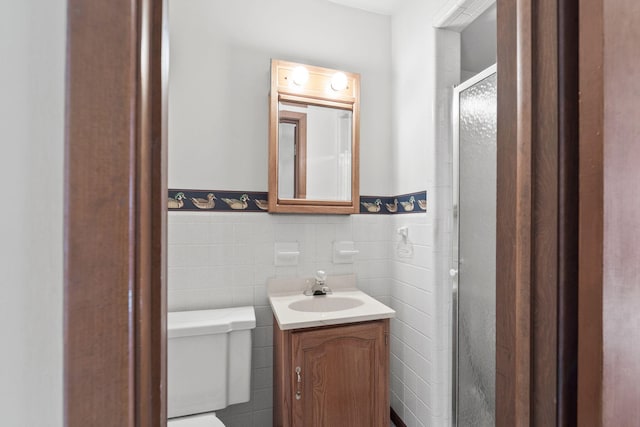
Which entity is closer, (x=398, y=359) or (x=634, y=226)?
(x=634, y=226)

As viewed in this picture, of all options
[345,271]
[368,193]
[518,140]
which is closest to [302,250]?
[345,271]

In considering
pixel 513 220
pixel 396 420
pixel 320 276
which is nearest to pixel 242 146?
pixel 320 276

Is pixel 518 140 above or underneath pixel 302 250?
above

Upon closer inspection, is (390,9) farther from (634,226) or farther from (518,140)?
(634,226)

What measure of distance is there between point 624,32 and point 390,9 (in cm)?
170

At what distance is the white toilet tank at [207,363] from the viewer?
3.96ft

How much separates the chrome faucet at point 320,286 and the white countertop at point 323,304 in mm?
24

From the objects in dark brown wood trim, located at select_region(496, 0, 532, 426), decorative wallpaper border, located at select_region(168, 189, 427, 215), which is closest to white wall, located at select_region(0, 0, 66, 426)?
dark brown wood trim, located at select_region(496, 0, 532, 426)

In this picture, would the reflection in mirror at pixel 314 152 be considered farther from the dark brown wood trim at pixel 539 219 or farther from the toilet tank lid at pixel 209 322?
the dark brown wood trim at pixel 539 219

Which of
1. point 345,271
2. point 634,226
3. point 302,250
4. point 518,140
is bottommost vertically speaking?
point 345,271

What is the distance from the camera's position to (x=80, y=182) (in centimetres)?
26

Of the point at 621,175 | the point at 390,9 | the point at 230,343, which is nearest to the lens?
the point at 621,175

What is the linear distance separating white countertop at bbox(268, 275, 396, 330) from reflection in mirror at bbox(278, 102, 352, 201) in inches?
19.3

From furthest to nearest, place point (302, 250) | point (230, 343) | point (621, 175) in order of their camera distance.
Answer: point (302, 250)
point (230, 343)
point (621, 175)
